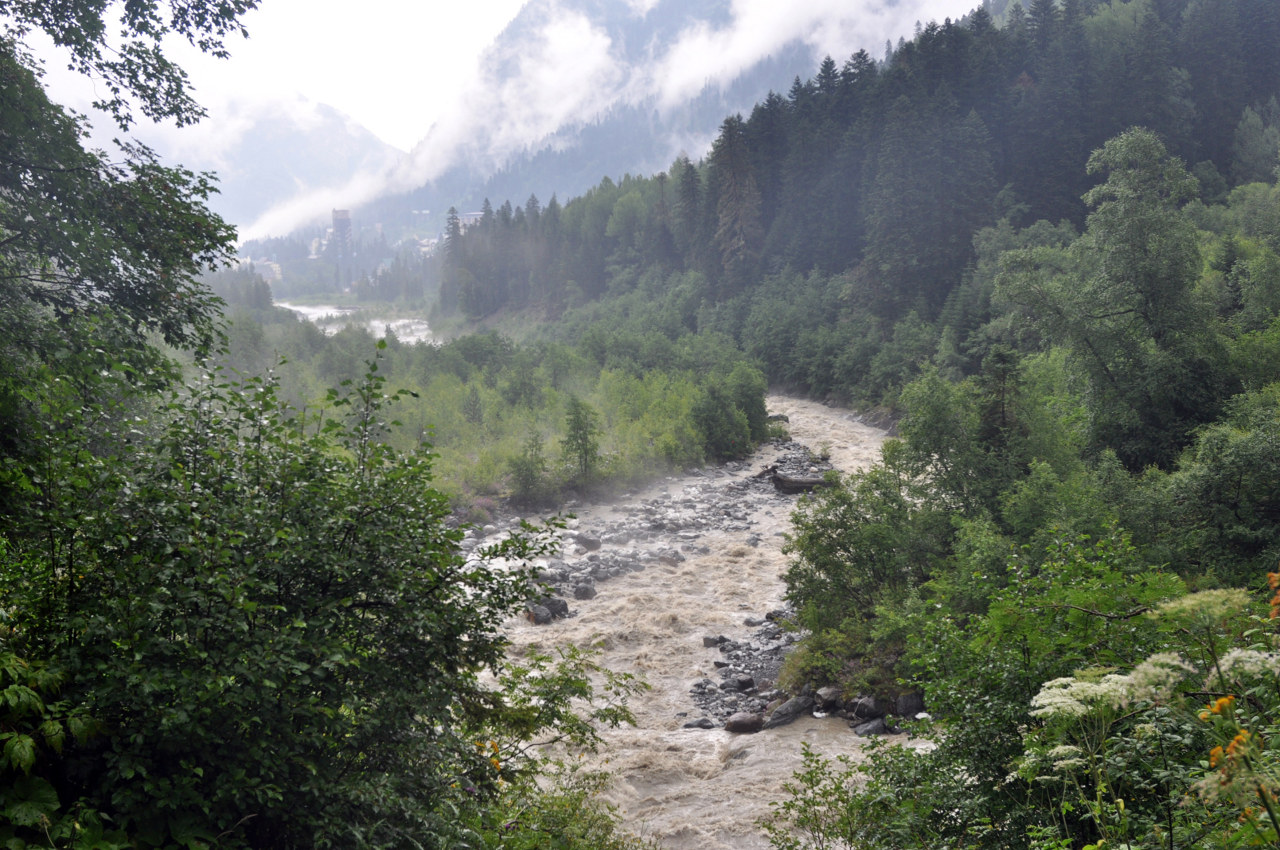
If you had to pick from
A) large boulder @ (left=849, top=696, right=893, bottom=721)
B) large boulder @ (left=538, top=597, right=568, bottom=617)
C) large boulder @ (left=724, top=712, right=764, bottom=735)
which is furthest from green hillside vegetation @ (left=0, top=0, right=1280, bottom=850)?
large boulder @ (left=538, top=597, right=568, bottom=617)

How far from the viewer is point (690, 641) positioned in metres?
17.0

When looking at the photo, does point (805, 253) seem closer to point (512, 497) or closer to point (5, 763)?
point (512, 497)

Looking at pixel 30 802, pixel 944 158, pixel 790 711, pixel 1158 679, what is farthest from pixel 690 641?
pixel 944 158

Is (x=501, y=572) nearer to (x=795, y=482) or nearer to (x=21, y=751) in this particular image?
(x=21, y=751)

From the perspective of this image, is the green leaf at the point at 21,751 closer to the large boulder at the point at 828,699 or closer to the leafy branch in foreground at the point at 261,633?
the leafy branch in foreground at the point at 261,633

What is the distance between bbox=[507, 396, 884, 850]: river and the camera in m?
10.8

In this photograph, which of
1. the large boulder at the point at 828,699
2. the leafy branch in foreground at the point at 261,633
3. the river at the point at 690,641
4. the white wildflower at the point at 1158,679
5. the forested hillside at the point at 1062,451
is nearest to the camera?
the white wildflower at the point at 1158,679

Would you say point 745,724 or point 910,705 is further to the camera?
point 745,724

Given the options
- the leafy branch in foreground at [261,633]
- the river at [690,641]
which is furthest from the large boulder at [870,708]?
the leafy branch in foreground at [261,633]

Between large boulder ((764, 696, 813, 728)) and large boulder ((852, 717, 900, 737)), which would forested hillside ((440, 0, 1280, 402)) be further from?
large boulder ((852, 717, 900, 737))

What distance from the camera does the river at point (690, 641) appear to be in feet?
35.3

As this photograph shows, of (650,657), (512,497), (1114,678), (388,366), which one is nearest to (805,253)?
(388,366)

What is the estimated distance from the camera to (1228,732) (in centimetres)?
333

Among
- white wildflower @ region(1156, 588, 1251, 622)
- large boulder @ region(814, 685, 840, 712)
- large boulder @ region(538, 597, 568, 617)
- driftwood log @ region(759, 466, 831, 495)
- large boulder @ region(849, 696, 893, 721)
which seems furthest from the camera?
driftwood log @ region(759, 466, 831, 495)
